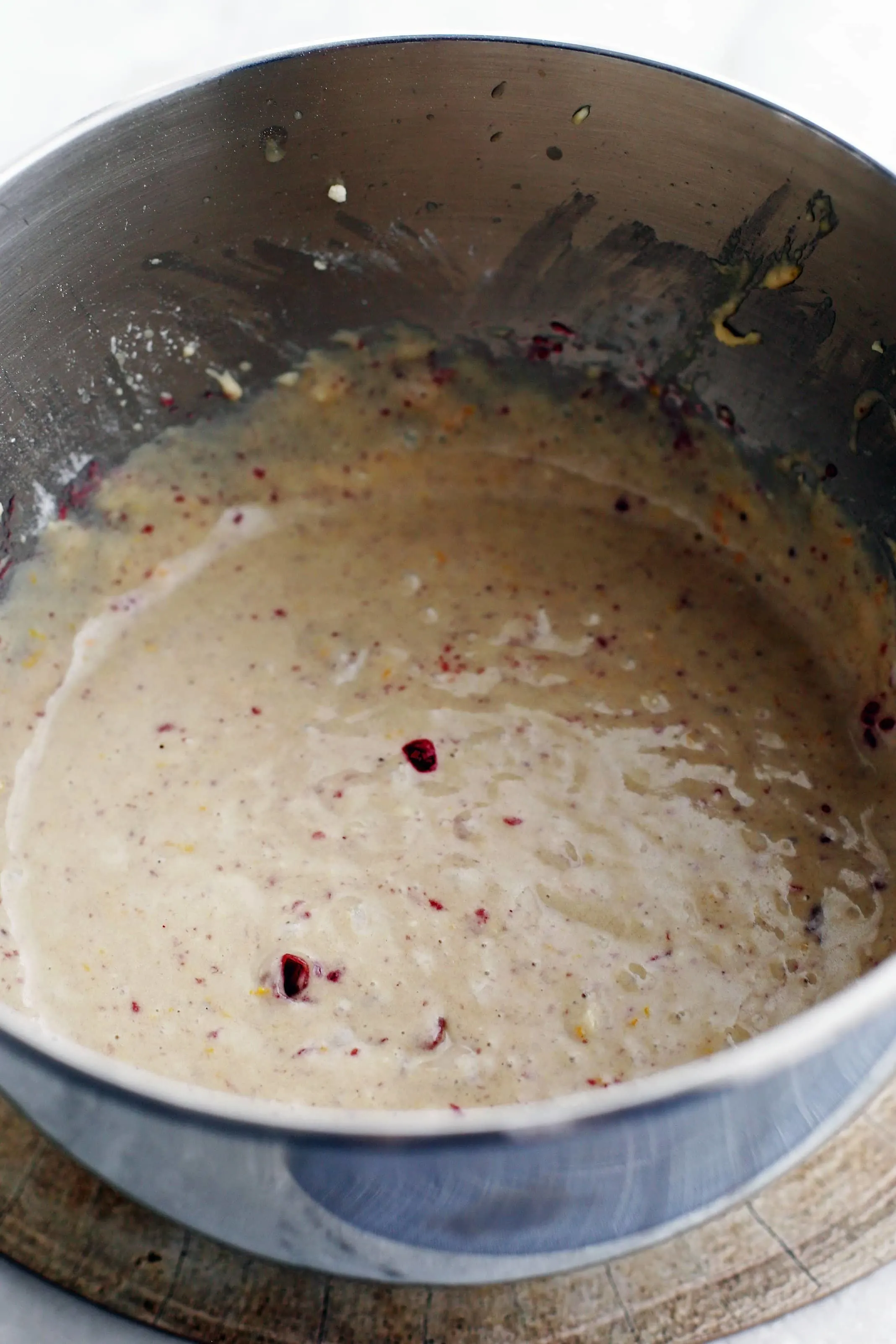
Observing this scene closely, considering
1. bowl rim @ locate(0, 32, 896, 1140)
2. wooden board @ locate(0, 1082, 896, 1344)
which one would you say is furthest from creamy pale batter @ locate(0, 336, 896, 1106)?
bowl rim @ locate(0, 32, 896, 1140)

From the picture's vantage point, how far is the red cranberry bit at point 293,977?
1.33m

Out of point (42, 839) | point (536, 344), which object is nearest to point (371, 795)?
point (42, 839)

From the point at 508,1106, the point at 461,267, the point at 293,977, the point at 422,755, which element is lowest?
the point at 293,977

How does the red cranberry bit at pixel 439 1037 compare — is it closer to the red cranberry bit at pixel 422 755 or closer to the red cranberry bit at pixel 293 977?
the red cranberry bit at pixel 293 977

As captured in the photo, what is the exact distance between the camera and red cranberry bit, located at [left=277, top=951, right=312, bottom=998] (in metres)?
1.33

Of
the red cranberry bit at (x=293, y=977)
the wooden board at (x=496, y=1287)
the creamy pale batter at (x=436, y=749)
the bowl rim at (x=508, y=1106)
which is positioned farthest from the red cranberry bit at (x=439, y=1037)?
the bowl rim at (x=508, y=1106)

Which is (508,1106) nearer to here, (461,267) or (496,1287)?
(496,1287)

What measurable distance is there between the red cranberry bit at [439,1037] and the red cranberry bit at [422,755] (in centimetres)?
30

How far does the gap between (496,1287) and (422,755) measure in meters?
0.61

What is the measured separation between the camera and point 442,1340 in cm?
102

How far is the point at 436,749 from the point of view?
151cm

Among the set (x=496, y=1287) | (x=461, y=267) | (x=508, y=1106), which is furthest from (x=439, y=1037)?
(x=461, y=267)

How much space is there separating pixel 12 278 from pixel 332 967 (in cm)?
77

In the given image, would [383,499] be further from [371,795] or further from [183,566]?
[371,795]
